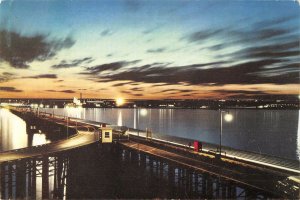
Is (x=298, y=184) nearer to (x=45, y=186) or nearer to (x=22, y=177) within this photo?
(x=45, y=186)

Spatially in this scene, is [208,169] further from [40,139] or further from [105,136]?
[40,139]

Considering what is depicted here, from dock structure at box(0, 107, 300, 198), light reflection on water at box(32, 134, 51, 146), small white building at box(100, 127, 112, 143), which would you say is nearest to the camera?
dock structure at box(0, 107, 300, 198)

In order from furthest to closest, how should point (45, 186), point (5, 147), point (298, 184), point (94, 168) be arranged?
point (5, 147) → point (94, 168) → point (45, 186) → point (298, 184)

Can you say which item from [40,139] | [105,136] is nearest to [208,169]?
[105,136]

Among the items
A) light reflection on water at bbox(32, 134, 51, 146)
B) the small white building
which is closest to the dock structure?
the small white building

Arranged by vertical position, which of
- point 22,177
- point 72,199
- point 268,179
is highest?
point 268,179

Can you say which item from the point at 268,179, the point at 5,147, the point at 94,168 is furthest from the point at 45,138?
the point at 268,179

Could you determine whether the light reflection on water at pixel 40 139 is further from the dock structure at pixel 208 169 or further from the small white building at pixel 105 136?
the small white building at pixel 105 136

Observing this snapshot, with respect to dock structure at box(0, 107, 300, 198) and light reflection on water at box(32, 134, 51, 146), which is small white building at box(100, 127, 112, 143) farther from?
light reflection on water at box(32, 134, 51, 146)

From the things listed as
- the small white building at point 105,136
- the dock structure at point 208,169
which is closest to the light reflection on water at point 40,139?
the dock structure at point 208,169

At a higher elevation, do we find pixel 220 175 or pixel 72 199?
pixel 220 175

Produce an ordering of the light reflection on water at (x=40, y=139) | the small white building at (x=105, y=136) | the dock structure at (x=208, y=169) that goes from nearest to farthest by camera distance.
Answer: the dock structure at (x=208, y=169) → the small white building at (x=105, y=136) → the light reflection on water at (x=40, y=139)
